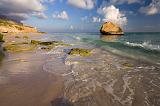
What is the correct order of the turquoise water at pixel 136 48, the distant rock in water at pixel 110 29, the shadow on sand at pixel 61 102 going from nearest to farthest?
the shadow on sand at pixel 61 102 → the turquoise water at pixel 136 48 → the distant rock in water at pixel 110 29

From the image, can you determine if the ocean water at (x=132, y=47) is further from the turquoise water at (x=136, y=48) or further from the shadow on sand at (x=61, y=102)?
the shadow on sand at (x=61, y=102)

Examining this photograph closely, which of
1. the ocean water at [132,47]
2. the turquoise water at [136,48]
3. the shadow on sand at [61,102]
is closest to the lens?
the shadow on sand at [61,102]

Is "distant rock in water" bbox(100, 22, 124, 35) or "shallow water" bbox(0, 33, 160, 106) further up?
"distant rock in water" bbox(100, 22, 124, 35)

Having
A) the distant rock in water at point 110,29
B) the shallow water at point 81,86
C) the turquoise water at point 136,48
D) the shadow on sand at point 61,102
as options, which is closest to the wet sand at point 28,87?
the shallow water at point 81,86

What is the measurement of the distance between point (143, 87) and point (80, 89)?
158 inches

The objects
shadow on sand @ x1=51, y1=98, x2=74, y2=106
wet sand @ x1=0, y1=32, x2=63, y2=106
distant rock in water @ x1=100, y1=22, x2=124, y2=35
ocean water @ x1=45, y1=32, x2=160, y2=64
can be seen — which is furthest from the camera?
distant rock in water @ x1=100, y1=22, x2=124, y2=35

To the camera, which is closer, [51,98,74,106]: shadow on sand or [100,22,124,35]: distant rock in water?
[51,98,74,106]: shadow on sand

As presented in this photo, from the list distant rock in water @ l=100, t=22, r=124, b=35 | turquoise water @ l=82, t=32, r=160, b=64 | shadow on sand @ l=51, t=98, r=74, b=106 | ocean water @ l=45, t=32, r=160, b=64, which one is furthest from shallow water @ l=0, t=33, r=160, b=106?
distant rock in water @ l=100, t=22, r=124, b=35

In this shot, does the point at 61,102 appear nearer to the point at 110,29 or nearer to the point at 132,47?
the point at 132,47

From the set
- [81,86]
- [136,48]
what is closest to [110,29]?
[136,48]

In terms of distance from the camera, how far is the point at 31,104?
8.91m

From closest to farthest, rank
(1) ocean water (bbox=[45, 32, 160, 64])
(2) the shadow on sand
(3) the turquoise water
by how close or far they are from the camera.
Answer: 1. (2) the shadow on sand
2. (3) the turquoise water
3. (1) ocean water (bbox=[45, 32, 160, 64])

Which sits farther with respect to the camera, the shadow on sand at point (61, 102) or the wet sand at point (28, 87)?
the wet sand at point (28, 87)

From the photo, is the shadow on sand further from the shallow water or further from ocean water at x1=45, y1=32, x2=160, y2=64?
ocean water at x1=45, y1=32, x2=160, y2=64
